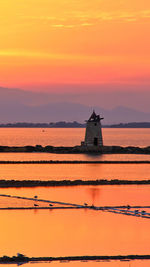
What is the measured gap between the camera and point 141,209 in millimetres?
23734

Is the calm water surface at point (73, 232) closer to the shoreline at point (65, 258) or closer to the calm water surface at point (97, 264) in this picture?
the shoreline at point (65, 258)

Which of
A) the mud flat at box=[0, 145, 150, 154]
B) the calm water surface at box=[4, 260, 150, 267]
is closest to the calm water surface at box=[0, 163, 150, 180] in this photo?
the mud flat at box=[0, 145, 150, 154]

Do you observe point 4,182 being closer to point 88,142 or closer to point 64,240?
point 64,240

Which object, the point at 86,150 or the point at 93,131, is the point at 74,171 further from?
the point at 86,150

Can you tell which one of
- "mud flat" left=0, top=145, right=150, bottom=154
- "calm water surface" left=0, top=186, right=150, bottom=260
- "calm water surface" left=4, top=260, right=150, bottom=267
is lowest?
"calm water surface" left=4, top=260, right=150, bottom=267

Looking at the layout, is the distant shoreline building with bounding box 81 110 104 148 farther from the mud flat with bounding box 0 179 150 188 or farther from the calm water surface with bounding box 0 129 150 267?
the calm water surface with bounding box 0 129 150 267

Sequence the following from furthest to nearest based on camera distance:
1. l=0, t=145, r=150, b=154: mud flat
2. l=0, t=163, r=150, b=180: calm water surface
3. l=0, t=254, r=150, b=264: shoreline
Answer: l=0, t=145, r=150, b=154: mud flat → l=0, t=163, r=150, b=180: calm water surface → l=0, t=254, r=150, b=264: shoreline

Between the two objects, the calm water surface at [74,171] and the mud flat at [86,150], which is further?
the mud flat at [86,150]

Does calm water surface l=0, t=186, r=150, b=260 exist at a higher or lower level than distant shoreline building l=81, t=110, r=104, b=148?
lower

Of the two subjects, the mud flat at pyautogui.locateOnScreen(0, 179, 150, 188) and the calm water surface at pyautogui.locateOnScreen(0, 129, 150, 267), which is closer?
the calm water surface at pyautogui.locateOnScreen(0, 129, 150, 267)

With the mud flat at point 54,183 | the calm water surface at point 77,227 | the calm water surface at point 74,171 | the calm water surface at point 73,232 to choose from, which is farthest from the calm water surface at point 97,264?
the calm water surface at point 74,171

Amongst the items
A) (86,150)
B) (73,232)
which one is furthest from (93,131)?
(73,232)

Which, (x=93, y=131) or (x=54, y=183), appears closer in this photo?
(x=54, y=183)

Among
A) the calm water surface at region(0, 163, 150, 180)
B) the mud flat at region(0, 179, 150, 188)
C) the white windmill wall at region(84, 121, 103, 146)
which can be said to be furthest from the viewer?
the white windmill wall at region(84, 121, 103, 146)
